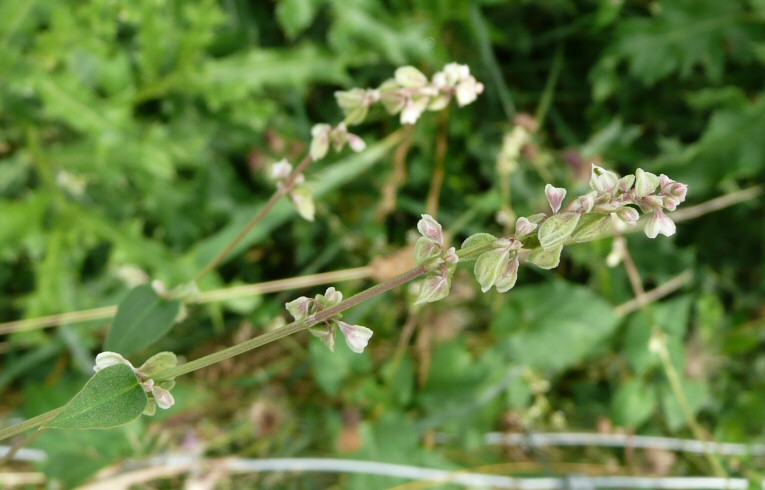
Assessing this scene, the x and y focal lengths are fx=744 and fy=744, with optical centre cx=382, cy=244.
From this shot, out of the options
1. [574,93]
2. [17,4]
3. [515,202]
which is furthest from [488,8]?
[17,4]

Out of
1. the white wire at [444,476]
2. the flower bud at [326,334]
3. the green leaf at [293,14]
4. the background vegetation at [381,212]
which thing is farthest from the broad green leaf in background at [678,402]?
the flower bud at [326,334]

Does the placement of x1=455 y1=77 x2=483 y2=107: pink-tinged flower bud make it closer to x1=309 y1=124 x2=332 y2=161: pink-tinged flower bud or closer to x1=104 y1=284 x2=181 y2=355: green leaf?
x1=309 y1=124 x2=332 y2=161: pink-tinged flower bud

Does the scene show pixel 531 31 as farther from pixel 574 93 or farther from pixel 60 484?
pixel 60 484

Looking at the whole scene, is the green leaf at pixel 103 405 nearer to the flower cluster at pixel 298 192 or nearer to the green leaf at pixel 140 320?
the green leaf at pixel 140 320

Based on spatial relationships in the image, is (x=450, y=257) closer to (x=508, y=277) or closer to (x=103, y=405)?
(x=508, y=277)

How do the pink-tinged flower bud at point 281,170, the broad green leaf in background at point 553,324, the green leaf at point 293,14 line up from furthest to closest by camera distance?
the broad green leaf in background at point 553,324 < the green leaf at point 293,14 < the pink-tinged flower bud at point 281,170

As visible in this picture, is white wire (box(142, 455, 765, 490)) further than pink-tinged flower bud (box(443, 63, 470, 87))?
Yes

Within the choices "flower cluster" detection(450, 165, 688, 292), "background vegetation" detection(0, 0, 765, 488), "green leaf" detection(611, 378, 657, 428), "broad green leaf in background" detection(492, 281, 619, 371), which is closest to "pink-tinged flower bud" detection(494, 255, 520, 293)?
"flower cluster" detection(450, 165, 688, 292)
